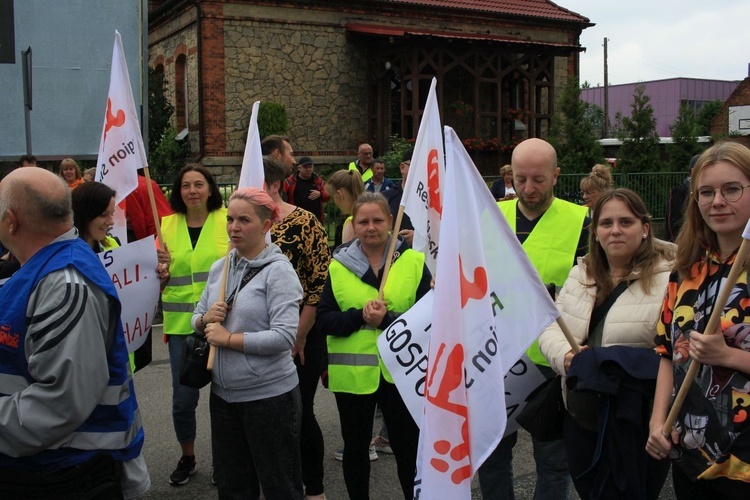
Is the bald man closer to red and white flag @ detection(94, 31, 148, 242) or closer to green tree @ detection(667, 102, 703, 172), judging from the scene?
red and white flag @ detection(94, 31, 148, 242)

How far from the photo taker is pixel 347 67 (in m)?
21.6

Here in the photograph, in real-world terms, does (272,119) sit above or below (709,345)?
above

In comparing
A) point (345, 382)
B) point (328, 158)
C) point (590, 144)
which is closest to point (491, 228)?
point (345, 382)

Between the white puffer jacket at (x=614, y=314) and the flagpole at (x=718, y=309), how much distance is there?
428 millimetres

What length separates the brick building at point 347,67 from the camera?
65.7 ft

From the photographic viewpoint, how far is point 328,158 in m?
21.5

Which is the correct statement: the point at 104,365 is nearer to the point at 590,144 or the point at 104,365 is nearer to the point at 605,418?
the point at 605,418

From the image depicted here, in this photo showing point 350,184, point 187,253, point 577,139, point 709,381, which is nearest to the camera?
point 709,381

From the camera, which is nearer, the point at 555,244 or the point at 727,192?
the point at 727,192

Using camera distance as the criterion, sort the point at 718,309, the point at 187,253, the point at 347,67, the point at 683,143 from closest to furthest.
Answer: the point at 718,309
the point at 187,253
the point at 683,143
the point at 347,67

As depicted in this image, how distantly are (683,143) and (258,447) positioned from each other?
1855 cm

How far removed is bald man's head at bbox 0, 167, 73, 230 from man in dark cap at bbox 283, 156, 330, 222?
24.0 ft

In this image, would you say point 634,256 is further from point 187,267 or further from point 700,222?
point 187,267

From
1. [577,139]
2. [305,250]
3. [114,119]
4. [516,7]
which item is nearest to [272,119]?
[577,139]
